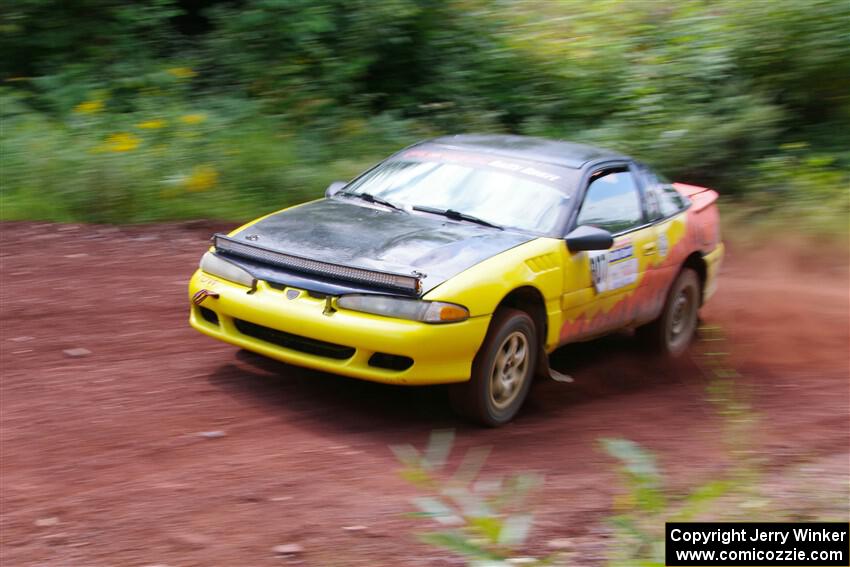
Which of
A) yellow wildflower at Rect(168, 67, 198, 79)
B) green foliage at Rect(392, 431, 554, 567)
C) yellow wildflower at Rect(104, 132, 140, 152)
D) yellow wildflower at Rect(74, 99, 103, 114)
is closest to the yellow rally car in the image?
green foliage at Rect(392, 431, 554, 567)

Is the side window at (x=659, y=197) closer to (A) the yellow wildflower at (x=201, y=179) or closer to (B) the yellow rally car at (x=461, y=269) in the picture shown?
(B) the yellow rally car at (x=461, y=269)

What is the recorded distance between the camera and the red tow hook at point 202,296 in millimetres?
5945

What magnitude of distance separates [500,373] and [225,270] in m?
1.69

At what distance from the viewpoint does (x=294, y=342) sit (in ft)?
18.7

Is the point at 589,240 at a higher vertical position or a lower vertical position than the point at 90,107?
lower

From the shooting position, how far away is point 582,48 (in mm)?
14961

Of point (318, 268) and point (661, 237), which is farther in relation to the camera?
point (661, 237)

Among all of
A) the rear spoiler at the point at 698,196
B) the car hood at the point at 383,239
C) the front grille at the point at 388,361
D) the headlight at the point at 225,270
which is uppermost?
the car hood at the point at 383,239

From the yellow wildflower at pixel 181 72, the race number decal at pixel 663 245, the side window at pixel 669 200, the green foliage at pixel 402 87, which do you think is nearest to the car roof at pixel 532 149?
the side window at pixel 669 200

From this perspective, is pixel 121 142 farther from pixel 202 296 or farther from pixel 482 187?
pixel 482 187

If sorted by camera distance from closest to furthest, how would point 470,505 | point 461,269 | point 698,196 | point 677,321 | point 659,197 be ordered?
1. point 470,505
2. point 461,269
3. point 659,197
4. point 677,321
5. point 698,196

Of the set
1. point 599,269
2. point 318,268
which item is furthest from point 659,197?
point 318,268

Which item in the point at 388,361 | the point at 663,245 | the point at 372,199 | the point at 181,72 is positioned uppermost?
the point at 181,72

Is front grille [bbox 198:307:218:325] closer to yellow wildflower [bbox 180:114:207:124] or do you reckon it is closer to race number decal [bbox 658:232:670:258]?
race number decal [bbox 658:232:670:258]
